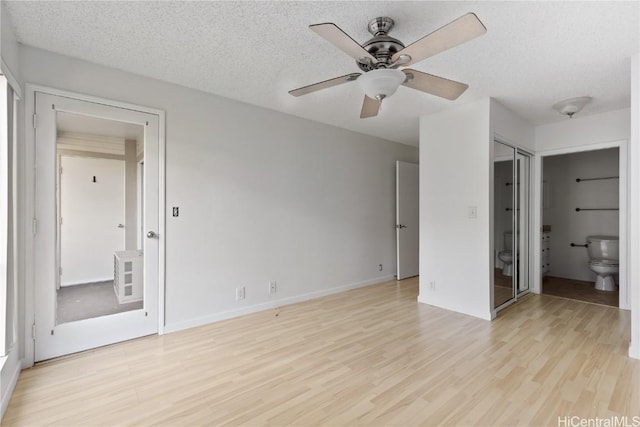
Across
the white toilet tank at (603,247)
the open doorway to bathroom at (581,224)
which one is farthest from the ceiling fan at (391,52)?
the white toilet tank at (603,247)

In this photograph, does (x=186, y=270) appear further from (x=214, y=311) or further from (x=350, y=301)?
(x=350, y=301)

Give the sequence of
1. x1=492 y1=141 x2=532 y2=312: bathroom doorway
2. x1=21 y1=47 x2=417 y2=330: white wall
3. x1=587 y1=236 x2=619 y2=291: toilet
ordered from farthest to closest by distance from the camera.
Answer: x1=587 y1=236 x2=619 y2=291: toilet < x1=492 y1=141 x2=532 y2=312: bathroom doorway < x1=21 y1=47 x2=417 y2=330: white wall

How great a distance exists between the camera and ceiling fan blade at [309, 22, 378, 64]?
1463 mm

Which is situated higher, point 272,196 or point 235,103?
point 235,103

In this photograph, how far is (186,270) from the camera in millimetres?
3043

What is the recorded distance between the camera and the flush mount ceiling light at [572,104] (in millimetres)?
3221

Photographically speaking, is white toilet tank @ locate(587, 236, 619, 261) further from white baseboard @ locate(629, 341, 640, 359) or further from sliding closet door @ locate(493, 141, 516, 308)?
white baseboard @ locate(629, 341, 640, 359)

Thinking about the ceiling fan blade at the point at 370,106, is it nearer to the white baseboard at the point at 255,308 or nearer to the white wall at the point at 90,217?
the white wall at the point at 90,217

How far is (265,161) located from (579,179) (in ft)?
16.3

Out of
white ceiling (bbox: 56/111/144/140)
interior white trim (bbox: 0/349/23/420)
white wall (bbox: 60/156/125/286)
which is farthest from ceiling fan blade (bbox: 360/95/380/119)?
interior white trim (bbox: 0/349/23/420)

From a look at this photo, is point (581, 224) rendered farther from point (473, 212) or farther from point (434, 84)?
point (434, 84)

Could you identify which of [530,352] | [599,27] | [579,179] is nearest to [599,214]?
[579,179]

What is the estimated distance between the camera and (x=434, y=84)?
201cm

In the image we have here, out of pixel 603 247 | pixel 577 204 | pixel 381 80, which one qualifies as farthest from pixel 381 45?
pixel 577 204
